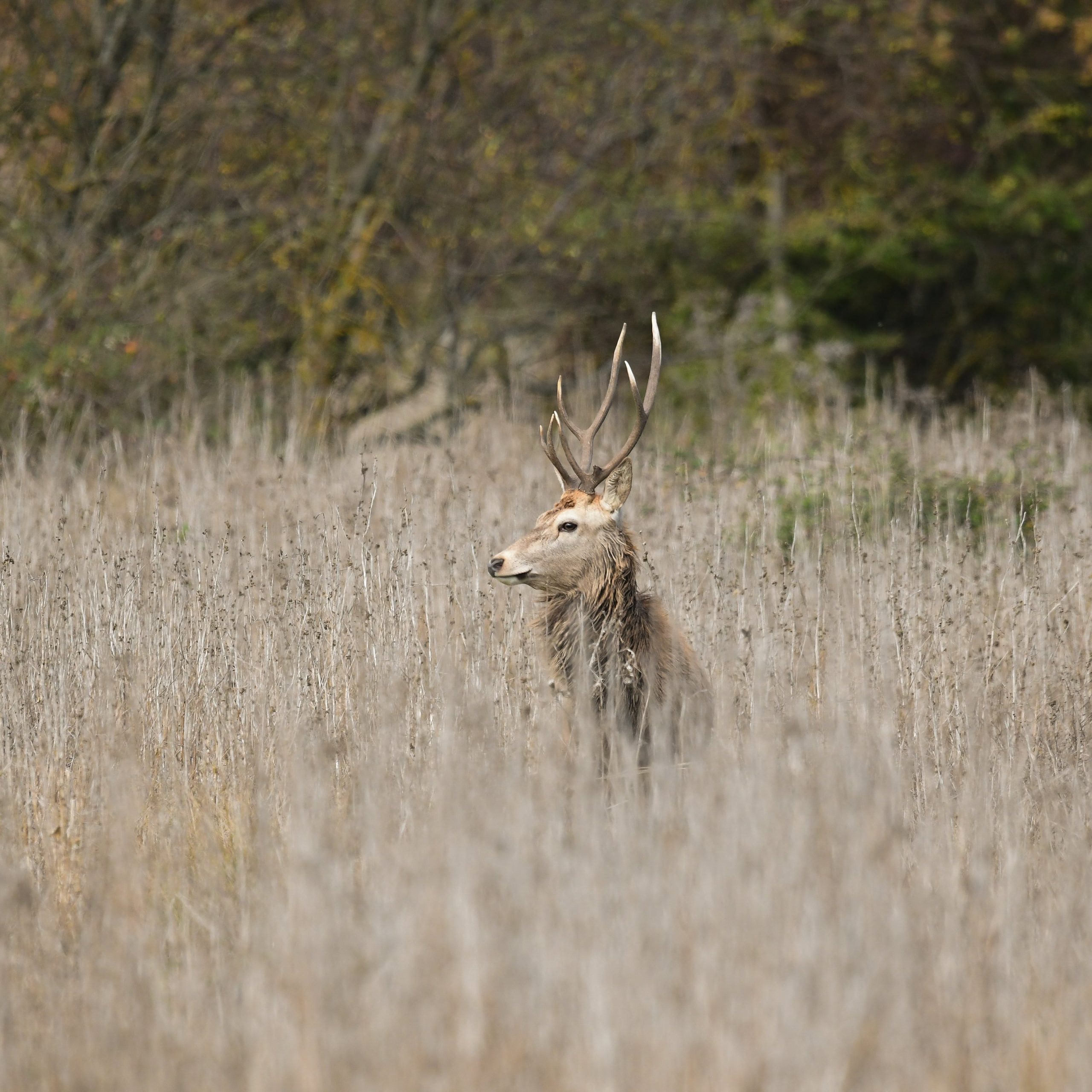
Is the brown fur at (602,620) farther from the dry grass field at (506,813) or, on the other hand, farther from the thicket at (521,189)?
the thicket at (521,189)

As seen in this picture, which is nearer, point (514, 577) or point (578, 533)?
point (514, 577)

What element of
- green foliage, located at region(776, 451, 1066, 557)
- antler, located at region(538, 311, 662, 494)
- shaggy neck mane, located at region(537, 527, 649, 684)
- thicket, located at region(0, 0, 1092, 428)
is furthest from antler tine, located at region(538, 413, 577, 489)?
thicket, located at region(0, 0, 1092, 428)

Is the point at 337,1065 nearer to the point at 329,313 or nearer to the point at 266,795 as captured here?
the point at 266,795

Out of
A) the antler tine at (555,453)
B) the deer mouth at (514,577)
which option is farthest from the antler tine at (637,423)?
the deer mouth at (514,577)

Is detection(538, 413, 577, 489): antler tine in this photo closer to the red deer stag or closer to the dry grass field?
the red deer stag

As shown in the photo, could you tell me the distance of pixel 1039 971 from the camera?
10.0ft

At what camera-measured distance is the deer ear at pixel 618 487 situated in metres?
5.26

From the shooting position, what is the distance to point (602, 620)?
5.12 metres

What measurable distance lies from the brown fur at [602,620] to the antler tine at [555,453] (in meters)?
0.19

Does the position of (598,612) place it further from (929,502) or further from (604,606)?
(929,502)

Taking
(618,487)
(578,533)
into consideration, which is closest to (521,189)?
(618,487)

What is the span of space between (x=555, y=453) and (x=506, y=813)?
7.71 feet

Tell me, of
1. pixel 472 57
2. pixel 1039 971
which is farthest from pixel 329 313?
pixel 1039 971

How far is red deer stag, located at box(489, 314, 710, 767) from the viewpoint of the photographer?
4848 millimetres
